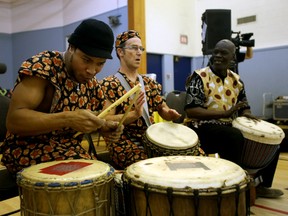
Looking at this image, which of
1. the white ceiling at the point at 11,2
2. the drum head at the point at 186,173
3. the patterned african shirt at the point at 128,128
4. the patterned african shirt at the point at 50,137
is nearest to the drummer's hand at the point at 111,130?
the patterned african shirt at the point at 50,137

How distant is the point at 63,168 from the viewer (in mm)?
1239

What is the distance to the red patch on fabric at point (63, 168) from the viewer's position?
1190mm

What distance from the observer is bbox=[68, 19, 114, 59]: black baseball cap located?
148 centimetres

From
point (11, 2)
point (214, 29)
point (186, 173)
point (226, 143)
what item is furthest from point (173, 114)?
point (11, 2)

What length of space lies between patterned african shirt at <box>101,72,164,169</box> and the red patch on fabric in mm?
861

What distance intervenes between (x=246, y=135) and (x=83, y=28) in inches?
57.3

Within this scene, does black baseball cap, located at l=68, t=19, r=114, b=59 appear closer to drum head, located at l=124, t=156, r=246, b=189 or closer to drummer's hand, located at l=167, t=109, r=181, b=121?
drum head, located at l=124, t=156, r=246, b=189

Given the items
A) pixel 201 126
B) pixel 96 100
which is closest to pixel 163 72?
pixel 201 126

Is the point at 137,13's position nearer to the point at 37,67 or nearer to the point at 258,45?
the point at 258,45

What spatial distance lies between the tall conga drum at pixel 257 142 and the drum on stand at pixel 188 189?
1126 mm

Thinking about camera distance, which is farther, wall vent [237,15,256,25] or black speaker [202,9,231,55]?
wall vent [237,15,256,25]

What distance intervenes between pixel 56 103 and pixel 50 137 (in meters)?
0.19

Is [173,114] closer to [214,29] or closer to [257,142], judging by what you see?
[257,142]

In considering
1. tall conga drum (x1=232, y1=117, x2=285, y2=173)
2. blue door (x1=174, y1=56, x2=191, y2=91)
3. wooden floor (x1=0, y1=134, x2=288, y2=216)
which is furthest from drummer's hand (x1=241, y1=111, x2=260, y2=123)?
blue door (x1=174, y1=56, x2=191, y2=91)
